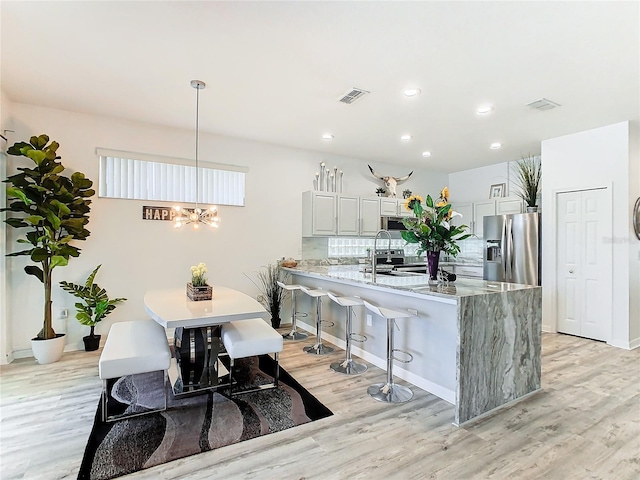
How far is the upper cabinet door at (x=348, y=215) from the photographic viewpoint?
5.51 meters

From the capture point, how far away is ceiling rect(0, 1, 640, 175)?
7.25 ft

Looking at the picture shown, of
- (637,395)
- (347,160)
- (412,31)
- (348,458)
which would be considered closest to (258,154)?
(347,160)

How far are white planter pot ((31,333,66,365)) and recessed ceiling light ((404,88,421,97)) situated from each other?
4.55m

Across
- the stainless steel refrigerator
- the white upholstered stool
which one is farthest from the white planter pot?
the stainless steel refrigerator

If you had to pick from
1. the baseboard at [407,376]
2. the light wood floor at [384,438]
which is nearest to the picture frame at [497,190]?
the light wood floor at [384,438]

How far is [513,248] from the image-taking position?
207 inches

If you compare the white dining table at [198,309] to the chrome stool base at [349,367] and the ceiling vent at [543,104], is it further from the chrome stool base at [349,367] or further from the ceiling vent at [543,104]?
the ceiling vent at [543,104]

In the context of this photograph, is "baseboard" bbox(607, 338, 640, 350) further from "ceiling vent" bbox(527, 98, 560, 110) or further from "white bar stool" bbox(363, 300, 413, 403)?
"white bar stool" bbox(363, 300, 413, 403)

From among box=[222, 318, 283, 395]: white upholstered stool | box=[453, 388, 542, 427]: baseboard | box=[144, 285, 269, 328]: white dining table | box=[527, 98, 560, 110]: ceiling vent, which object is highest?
box=[527, 98, 560, 110]: ceiling vent

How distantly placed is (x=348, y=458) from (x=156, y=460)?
118 cm

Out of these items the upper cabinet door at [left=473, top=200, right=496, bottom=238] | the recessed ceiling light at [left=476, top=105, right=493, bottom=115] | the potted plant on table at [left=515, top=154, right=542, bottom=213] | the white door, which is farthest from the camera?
the upper cabinet door at [left=473, top=200, right=496, bottom=238]

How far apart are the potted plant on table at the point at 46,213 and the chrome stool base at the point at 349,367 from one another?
10.0 ft

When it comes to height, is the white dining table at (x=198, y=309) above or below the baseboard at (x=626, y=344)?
above

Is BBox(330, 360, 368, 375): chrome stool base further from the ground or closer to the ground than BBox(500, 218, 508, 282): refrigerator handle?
closer to the ground
